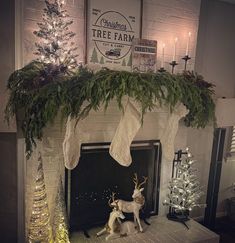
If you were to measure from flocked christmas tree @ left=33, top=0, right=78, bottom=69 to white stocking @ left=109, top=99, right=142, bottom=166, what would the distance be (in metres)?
0.59

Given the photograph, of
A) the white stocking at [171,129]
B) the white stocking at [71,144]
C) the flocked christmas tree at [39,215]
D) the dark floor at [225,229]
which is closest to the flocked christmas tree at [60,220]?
the flocked christmas tree at [39,215]

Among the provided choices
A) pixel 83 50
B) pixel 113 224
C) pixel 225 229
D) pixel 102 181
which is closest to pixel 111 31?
pixel 83 50

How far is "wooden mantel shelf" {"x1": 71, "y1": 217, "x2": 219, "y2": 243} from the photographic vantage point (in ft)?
7.75

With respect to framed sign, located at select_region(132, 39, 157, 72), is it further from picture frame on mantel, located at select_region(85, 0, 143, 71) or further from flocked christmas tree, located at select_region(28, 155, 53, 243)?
flocked christmas tree, located at select_region(28, 155, 53, 243)

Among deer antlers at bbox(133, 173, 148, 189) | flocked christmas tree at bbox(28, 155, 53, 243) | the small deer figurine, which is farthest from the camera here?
deer antlers at bbox(133, 173, 148, 189)

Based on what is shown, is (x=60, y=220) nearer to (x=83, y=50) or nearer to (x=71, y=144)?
(x=71, y=144)

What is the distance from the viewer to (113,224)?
2381mm

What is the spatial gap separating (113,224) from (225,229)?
1.53 meters

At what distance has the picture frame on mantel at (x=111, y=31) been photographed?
225 cm

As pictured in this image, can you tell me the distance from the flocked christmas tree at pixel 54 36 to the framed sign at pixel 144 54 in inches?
24.1

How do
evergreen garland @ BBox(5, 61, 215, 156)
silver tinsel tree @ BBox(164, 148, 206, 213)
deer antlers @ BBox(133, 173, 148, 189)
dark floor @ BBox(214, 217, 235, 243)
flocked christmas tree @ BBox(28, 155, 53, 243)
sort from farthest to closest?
dark floor @ BBox(214, 217, 235, 243), silver tinsel tree @ BBox(164, 148, 206, 213), deer antlers @ BBox(133, 173, 148, 189), flocked christmas tree @ BBox(28, 155, 53, 243), evergreen garland @ BBox(5, 61, 215, 156)

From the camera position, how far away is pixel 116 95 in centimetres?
197

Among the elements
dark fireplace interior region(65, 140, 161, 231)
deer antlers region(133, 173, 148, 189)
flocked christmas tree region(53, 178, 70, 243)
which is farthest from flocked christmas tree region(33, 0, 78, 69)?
deer antlers region(133, 173, 148, 189)

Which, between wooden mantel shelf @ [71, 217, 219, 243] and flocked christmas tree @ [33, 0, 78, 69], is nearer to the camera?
flocked christmas tree @ [33, 0, 78, 69]
